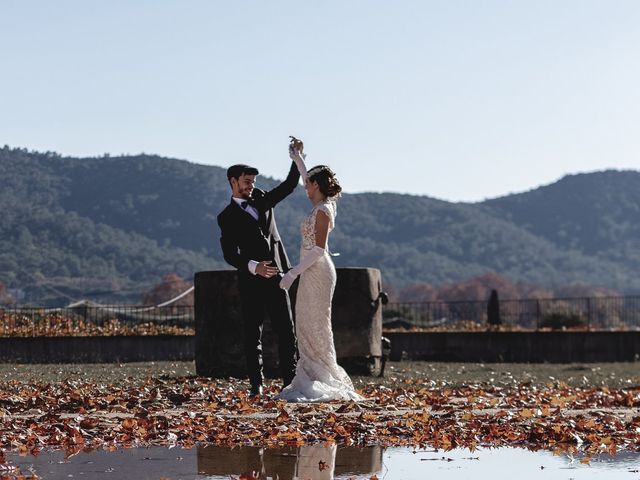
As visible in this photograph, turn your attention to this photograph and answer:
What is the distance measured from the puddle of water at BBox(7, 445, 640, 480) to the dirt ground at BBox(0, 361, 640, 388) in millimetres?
6630

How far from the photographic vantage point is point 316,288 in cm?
1327

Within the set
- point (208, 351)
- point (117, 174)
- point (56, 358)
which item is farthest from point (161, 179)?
point (208, 351)

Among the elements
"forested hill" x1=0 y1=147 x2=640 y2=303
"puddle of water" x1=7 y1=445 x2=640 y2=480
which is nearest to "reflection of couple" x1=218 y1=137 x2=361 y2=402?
"puddle of water" x1=7 y1=445 x2=640 y2=480

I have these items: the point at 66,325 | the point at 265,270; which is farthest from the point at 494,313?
the point at 265,270

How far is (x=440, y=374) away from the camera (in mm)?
20625

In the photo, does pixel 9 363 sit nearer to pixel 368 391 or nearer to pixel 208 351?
pixel 208 351

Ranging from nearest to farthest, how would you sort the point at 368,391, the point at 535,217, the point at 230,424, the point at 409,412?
1. the point at 230,424
2. the point at 409,412
3. the point at 368,391
4. the point at 535,217

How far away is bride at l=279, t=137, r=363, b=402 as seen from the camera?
12859mm

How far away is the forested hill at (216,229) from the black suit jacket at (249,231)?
228 ft

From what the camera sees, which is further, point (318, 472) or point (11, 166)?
point (11, 166)

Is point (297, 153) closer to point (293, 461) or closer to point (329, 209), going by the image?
point (329, 209)

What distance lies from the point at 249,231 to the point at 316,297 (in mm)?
925

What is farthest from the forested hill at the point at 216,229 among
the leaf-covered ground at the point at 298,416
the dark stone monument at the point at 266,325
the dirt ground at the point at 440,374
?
the leaf-covered ground at the point at 298,416

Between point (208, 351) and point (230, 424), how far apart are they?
6.22 metres
